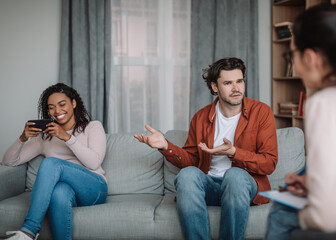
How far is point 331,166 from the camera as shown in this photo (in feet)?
2.69

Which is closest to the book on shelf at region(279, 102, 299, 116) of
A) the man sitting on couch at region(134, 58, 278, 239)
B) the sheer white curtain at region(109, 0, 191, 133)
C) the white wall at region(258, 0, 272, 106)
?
the white wall at region(258, 0, 272, 106)

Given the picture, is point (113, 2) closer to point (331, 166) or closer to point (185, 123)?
point (185, 123)

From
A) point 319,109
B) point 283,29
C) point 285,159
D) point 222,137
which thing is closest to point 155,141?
point 222,137

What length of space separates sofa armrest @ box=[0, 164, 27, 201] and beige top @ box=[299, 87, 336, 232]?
1.89 metres

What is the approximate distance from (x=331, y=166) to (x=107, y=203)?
1532 millimetres

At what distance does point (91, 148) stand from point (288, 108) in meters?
2.21

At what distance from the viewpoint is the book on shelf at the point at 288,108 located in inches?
140

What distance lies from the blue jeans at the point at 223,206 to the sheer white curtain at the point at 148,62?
179 cm

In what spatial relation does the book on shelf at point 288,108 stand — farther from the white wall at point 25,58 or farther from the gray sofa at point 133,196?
the white wall at point 25,58

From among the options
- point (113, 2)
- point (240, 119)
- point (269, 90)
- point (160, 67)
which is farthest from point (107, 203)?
point (269, 90)

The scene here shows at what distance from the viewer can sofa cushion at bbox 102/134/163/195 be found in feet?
7.87

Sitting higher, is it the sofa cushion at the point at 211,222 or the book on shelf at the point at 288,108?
the book on shelf at the point at 288,108

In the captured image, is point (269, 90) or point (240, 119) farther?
point (269, 90)

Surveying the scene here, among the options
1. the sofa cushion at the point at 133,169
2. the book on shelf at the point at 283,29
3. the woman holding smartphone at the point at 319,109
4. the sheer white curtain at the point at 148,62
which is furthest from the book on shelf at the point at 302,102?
the woman holding smartphone at the point at 319,109
